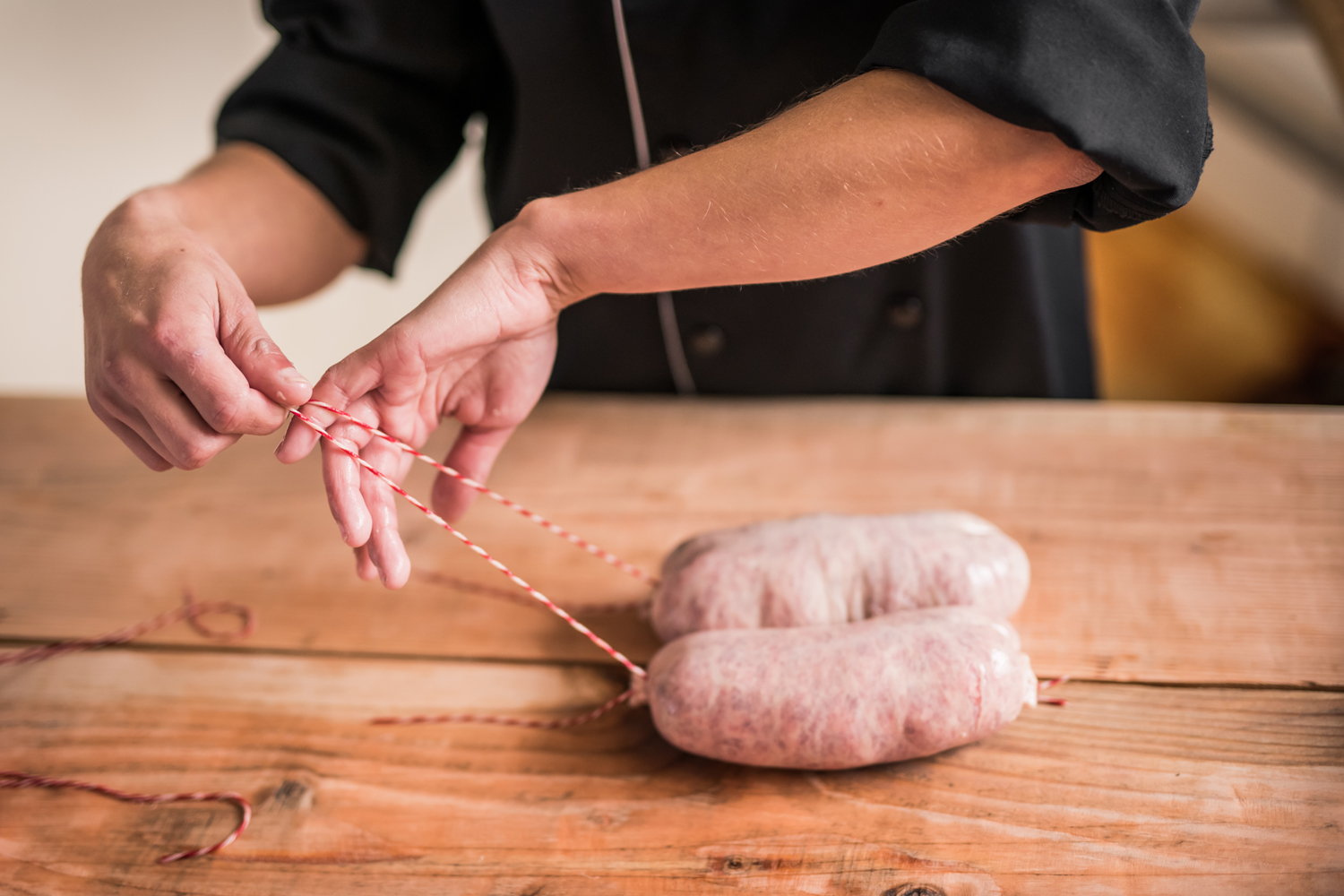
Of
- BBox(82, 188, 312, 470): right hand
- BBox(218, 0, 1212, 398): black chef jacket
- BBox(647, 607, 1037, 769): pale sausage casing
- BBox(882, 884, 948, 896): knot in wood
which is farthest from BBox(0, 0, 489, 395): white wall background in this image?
BBox(882, 884, 948, 896): knot in wood

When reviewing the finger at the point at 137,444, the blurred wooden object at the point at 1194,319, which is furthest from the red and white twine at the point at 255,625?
the blurred wooden object at the point at 1194,319

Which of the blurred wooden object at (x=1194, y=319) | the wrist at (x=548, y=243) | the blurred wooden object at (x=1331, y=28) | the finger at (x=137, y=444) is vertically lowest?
the blurred wooden object at (x=1194, y=319)

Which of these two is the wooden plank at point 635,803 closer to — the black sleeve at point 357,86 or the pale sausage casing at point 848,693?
the pale sausage casing at point 848,693

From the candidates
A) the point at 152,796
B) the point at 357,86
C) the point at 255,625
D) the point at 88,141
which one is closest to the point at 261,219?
the point at 357,86

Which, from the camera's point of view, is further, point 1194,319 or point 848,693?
point 1194,319

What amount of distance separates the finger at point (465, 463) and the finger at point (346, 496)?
0.18m

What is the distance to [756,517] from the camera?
105 centimetres

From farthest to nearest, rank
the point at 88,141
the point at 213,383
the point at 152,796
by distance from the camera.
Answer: the point at 88,141 → the point at 152,796 → the point at 213,383

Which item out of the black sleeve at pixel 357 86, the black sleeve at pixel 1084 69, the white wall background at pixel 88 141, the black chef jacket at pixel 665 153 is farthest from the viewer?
the white wall background at pixel 88 141

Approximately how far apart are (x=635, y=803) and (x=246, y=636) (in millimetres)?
465

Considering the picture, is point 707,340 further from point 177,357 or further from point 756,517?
point 177,357

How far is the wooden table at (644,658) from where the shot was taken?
723mm

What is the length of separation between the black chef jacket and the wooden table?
0.07m

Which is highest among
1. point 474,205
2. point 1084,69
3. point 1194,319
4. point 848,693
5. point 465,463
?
point 1084,69
